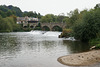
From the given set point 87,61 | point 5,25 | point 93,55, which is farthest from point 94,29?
point 5,25

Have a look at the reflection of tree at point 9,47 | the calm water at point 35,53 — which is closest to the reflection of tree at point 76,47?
the calm water at point 35,53

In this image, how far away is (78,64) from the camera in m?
16.3

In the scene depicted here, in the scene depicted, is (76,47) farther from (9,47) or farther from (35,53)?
(9,47)

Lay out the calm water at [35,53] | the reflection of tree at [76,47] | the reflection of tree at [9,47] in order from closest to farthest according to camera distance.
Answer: the calm water at [35,53], the reflection of tree at [9,47], the reflection of tree at [76,47]

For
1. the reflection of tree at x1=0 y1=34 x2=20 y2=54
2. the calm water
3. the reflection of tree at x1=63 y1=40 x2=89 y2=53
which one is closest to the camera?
the calm water

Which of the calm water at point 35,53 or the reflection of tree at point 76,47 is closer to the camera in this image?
the calm water at point 35,53

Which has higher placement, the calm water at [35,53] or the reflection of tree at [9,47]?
the reflection of tree at [9,47]

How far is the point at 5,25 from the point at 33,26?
4184cm

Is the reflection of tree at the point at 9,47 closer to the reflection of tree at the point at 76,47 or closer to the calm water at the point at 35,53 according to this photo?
the calm water at the point at 35,53

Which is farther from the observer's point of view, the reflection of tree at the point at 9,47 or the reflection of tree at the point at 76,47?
the reflection of tree at the point at 76,47

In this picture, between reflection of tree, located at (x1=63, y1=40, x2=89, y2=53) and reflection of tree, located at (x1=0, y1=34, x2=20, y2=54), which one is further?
reflection of tree, located at (x1=63, y1=40, x2=89, y2=53)

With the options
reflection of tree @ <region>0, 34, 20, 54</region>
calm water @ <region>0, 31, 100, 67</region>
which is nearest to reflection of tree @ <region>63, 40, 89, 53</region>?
calm water @ <region>0, 31, 100, 67</region>

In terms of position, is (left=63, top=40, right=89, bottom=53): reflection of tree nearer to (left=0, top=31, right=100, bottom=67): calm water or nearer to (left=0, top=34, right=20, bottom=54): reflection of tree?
(left=0, top=31, right=100, bottom=67): calm water

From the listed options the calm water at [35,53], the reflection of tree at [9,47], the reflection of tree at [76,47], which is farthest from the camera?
the reflection of tree at [76,47]
